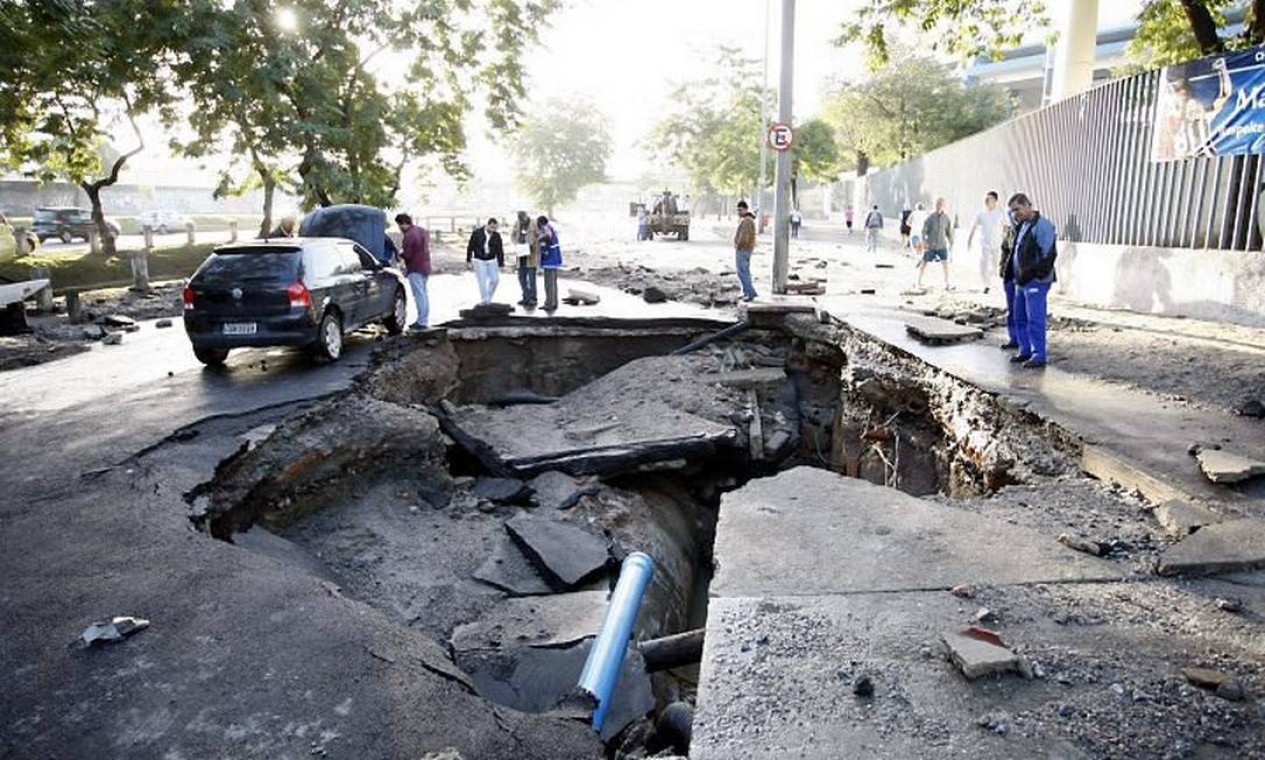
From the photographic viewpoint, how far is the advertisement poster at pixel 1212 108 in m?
9.73

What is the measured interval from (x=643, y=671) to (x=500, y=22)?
23609 millimetres

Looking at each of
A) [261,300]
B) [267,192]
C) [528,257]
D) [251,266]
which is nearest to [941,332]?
[528,257]

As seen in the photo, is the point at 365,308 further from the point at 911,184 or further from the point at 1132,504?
the point at 911,184

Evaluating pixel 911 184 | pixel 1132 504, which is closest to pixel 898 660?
pixel 1132 504

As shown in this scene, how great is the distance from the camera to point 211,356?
984 cm

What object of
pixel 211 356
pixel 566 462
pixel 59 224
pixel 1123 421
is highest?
pixel 59 224

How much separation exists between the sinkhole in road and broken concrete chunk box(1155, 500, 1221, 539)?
126 cm

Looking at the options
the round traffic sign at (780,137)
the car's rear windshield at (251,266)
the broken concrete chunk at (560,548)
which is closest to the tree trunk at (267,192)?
the car's rear windshield at (251,266)

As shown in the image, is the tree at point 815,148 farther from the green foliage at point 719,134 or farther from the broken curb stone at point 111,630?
the broken curb stone at point 111,630

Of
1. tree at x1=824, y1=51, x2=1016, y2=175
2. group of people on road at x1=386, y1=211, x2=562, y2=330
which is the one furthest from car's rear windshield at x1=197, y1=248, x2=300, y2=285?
tree at x1=824, y1=51, x2=1016, y2=175

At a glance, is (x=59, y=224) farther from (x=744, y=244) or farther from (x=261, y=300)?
(x=744, y=244)

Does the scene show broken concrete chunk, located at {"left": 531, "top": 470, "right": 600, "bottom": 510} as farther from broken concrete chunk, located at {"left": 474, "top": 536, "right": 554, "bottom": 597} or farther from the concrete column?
the concrete column

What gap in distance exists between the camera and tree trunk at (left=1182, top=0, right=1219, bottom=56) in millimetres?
11977

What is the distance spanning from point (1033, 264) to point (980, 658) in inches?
222
